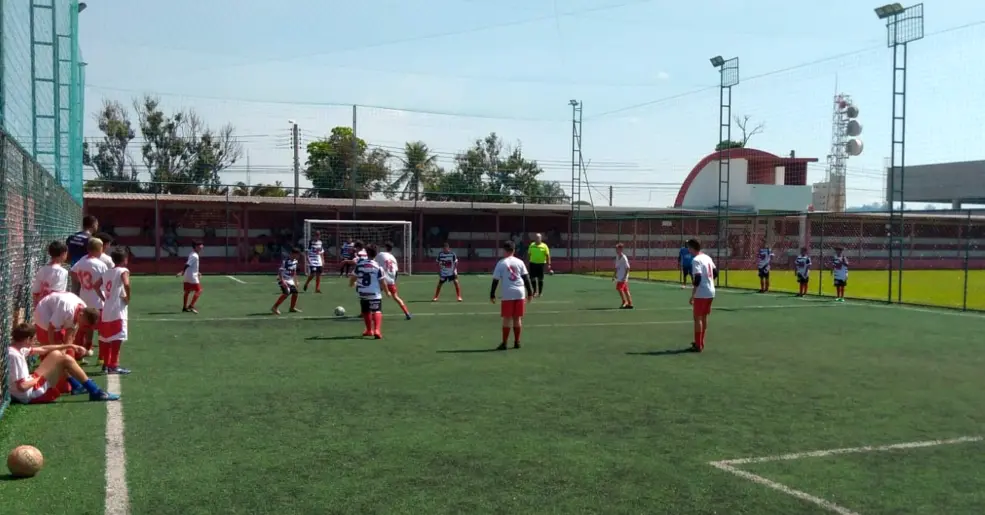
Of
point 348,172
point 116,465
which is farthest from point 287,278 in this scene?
point 348,172

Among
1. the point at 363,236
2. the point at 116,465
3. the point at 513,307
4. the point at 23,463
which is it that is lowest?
the point at 116,465

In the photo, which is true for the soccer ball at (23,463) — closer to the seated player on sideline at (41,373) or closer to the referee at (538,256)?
the seated player on sideline at (41,373)

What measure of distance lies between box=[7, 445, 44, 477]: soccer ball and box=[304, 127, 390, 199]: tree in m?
33.1

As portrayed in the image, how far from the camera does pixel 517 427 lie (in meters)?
7.80

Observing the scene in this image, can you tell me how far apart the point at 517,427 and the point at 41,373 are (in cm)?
493

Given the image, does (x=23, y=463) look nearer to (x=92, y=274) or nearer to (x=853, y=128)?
(x=92, y=274)

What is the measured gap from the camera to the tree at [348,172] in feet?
138

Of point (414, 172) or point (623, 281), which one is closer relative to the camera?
point (623, 281)

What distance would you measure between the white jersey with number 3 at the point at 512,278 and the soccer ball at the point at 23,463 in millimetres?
7796

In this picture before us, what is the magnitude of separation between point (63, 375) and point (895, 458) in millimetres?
A: 8105

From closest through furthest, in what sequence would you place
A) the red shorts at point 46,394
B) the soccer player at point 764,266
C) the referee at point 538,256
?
the red shorts at point 46,394, the referee at point 538,256, the soccer player at point 764,266

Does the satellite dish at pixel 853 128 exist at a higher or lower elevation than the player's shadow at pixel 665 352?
higher

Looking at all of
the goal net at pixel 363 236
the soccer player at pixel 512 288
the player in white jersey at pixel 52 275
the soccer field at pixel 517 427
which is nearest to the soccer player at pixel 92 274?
the player in white jersey at pixel 52 275

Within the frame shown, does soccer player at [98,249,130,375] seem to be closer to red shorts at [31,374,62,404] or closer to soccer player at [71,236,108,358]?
soccer player at [71,236,108,358]
